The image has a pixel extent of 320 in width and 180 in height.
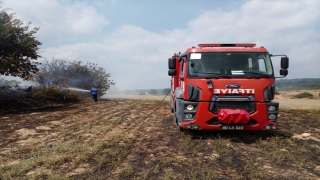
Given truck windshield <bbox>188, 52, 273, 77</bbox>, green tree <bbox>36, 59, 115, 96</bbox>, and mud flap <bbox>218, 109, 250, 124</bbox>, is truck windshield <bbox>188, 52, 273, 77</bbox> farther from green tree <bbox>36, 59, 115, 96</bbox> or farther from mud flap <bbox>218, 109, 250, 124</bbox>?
green tree <bbox>36, 59, 115, 96</bbox>

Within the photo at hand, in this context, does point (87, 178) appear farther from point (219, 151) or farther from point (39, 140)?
point (39, 140)

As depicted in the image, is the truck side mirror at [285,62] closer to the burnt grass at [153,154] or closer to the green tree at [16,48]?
the burnt grass at [153,154]

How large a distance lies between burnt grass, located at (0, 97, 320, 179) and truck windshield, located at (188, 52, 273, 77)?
5.87 feet

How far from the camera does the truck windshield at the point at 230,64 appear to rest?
738cm

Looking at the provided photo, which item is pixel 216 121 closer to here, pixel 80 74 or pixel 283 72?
pixel 283 72

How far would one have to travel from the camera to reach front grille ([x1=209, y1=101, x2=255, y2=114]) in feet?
23.7

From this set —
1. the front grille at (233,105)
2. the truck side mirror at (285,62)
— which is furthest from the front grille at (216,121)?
the truck side mirror at (285,62)

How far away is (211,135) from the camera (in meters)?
7.99

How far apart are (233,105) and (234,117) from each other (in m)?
0.39

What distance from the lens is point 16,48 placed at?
14539 millimetres

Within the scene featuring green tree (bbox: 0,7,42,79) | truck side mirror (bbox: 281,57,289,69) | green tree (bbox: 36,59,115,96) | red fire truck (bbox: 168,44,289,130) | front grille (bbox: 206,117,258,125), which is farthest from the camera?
green tree (bbox: 36,59,115,96)

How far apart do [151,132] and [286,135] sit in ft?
13.3

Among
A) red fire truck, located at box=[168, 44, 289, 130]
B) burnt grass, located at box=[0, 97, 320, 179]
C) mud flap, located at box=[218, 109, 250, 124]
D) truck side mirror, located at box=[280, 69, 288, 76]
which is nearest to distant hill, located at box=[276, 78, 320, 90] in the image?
truck side mirror, located at box=[280, 69, 288, 76]

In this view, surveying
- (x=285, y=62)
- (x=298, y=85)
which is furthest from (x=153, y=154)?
(x=298, y=85)
